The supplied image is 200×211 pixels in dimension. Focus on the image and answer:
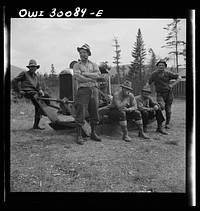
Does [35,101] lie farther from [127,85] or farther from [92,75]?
[127,85]

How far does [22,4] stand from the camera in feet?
8.20

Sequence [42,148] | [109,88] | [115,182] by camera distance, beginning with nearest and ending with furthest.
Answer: [115,182], [42,148], [109,88]

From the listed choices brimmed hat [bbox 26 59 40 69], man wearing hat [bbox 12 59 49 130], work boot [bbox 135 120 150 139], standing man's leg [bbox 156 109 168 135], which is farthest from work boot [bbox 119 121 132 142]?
brimmed hat [bbox 26 59 40 69]

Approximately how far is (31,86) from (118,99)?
977mm

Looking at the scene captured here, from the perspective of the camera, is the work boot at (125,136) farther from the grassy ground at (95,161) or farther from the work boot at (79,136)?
the work boot at (79,136)

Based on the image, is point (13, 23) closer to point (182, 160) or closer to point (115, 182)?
point (115, 182)

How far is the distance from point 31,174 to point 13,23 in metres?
1.56

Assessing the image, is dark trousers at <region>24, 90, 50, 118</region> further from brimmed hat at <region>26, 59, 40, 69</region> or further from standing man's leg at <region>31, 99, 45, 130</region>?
brimmed hat at <region>26, 59, 40, 69</region>

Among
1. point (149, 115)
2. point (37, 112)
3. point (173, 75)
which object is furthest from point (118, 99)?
point (37, 112)

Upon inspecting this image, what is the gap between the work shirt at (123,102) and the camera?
2.74 meters

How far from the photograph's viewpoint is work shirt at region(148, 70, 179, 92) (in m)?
2.74

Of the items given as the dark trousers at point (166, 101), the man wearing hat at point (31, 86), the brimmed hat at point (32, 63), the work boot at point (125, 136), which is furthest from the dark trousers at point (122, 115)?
the brimmed hat at point (32, 63)
